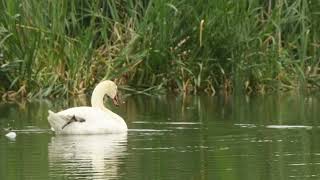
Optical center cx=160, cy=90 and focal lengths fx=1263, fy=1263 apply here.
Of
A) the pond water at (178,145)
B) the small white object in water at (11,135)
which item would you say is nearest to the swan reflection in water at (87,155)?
the pond water at (178,145)

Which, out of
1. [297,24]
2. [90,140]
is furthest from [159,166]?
[297,24]

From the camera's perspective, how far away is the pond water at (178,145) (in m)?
9.86

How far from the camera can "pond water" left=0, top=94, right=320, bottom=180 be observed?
9859 millimetres

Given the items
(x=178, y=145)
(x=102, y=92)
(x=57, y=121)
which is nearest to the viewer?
(x=178, y=145)

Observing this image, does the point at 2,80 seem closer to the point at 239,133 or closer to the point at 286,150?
the point at 239,133

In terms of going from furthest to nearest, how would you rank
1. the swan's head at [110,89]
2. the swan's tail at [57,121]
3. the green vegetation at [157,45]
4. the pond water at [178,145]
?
the green vegetation at [157,45]
the swan's head at [110,89]
the swan's tail at [57,121]
the pond water at [178,145]

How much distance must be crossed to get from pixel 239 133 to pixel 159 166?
291 cm

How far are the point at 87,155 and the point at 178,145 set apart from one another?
3.43 ft

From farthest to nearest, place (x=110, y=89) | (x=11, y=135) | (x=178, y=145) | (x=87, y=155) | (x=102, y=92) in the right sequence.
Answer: (x=110, y=89), (x=102, y=92), (x=11, y=135), (x=178, y=145), (x=87, y=155)

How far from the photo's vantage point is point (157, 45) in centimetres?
1928

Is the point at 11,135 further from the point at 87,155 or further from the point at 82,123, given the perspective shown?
the point at 87,155

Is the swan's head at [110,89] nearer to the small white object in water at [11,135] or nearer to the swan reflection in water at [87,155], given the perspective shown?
the swan reflection in water at [87,155]

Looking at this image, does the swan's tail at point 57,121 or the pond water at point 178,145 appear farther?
the swan's tail at point 57,121

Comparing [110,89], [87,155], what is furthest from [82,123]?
[87,155]
